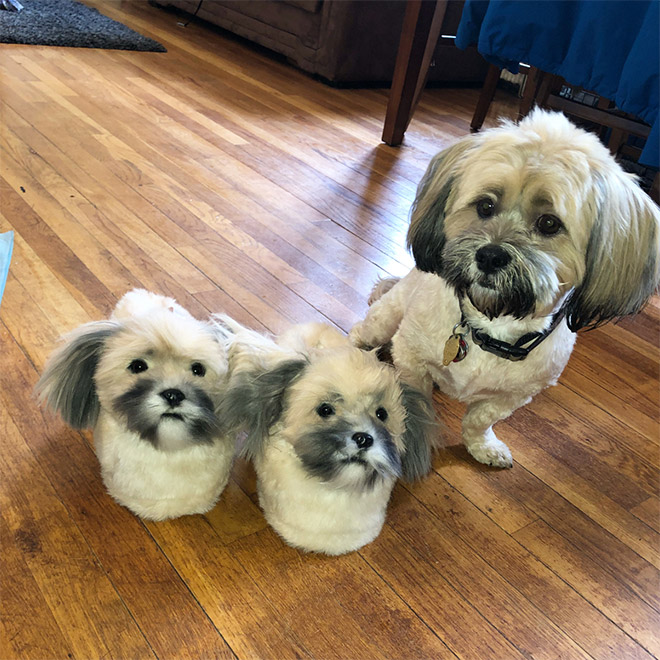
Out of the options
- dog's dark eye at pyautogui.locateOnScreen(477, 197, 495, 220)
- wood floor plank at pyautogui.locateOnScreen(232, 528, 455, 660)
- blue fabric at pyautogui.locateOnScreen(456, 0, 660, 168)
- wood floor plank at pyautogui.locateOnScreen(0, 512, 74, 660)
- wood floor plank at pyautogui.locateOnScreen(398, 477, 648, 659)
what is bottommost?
wood floor plank at pyautogui.locateOnScreen(0, 512, 74, 660)

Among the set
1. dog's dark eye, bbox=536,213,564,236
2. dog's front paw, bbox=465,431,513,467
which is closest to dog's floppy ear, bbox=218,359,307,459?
dog's dark eye, bbox=536,213,564,236

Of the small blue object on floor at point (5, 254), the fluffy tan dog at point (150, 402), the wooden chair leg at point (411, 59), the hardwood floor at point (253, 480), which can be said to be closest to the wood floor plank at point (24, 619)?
the hardwood floor at point (253, 480)

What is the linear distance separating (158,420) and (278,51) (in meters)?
4.15

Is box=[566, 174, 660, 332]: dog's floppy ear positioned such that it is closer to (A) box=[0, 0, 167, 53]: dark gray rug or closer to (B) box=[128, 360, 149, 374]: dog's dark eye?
(B) box=[128, 360, 149, 374]: dog's dark eye

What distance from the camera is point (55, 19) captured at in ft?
14.9

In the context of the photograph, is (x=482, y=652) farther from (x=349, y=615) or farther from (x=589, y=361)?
(x=589, y=361)

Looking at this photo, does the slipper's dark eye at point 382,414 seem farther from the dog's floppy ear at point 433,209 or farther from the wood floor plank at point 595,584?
the wood floor plank at point 595,584

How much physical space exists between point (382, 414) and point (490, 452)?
0.50m

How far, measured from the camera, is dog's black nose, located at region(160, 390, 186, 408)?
3.66ft

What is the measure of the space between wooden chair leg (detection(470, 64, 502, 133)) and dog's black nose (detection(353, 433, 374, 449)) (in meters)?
3.16

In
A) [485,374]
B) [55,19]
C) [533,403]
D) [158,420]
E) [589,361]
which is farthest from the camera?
[55,19]

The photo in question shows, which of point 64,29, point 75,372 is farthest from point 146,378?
point 64,29

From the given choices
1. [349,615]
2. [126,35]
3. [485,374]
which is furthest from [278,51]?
[349,615]

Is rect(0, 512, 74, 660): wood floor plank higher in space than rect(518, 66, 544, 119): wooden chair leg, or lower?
lower
